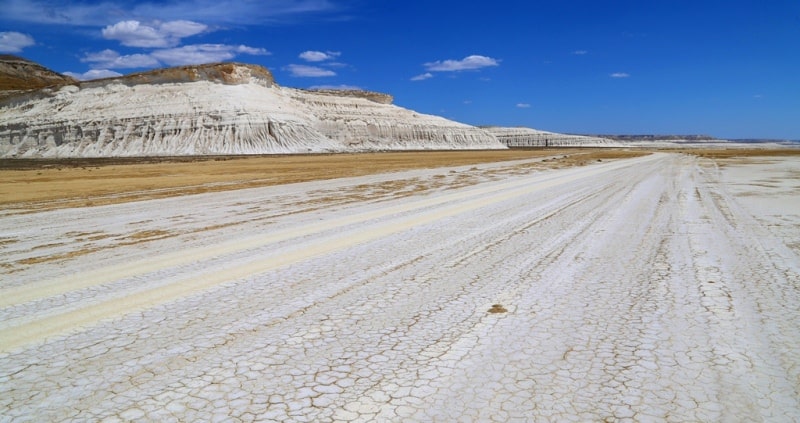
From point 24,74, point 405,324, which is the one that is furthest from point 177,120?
point 24,74

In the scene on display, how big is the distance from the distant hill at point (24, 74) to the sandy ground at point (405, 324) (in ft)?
617

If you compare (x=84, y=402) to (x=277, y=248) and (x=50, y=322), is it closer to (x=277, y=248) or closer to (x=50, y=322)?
(x=50, y=322)

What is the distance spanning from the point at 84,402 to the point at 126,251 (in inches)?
236

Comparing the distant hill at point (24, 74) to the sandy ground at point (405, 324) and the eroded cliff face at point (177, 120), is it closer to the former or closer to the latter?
the eroded cliff face at point (177, 120)

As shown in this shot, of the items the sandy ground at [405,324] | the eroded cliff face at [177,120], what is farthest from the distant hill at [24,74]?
the sandy ground at [405,324]

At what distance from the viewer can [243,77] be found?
10412 cm

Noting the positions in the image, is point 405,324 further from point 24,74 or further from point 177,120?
point 24,74

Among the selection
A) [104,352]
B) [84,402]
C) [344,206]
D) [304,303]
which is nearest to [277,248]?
[304,303]

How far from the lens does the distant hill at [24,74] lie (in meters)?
163

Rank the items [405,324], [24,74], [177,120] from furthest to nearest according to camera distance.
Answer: [24,74]
[177,120]
[405,324]

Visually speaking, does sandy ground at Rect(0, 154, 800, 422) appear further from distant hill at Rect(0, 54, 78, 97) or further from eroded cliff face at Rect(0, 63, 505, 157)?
distant hill at Rect(0, 54, 78, 97)

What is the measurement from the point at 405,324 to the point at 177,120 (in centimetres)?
9169

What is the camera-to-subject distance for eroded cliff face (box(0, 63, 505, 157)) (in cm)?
8550

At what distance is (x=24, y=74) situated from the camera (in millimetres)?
176375
